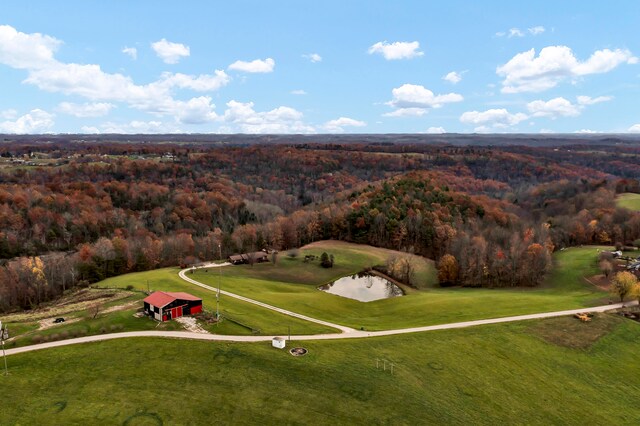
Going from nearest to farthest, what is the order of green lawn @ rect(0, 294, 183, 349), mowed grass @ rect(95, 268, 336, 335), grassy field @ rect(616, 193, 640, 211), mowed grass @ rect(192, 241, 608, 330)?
green lawn @ rect(0, 294, 183, 349)
mowed grass @ rect(95, 268, 336, 335)
mowed grass @ rect(192, 241, 608, 330)
grassy field @ rect(616, 193, 640, 211)

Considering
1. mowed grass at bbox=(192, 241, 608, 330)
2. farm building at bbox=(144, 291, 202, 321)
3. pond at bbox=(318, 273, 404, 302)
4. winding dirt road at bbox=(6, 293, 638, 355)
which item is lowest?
pond at bbox=(318, 273, 404, 302)

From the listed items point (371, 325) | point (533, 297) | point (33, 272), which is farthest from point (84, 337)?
point (533, 297)

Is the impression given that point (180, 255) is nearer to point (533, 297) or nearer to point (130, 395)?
point (130, 395)

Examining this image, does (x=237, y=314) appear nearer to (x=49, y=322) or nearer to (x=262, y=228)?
(x=49, y=322)

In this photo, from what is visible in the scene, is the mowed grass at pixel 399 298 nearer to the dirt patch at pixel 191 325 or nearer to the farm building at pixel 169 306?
the farm building at pixel 169 306

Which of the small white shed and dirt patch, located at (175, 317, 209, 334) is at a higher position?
dirt patch, located at (175, 317, 209, 334)

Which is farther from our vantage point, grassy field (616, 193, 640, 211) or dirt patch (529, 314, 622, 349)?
grassy field (616, 193, 640, 211)

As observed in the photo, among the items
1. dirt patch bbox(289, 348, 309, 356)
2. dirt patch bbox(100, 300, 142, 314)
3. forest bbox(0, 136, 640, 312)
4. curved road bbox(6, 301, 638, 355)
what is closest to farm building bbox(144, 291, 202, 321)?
curved road bbox(6, 301, 638, 355)

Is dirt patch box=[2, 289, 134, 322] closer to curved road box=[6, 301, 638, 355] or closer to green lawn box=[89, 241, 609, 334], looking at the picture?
green lawn box=[89, 241, 609, 334]
